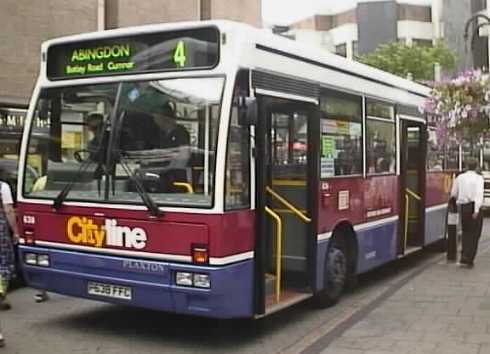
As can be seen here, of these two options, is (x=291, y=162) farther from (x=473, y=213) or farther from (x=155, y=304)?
(x=473, y=213)

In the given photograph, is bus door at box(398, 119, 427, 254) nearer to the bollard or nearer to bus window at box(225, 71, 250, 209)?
the bollard

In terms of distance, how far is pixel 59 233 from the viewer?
7016 millimetres

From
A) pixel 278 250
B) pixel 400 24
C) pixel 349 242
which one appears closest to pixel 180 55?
pixel 278 250

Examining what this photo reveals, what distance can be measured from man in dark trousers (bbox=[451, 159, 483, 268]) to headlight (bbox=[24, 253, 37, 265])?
6661 mm

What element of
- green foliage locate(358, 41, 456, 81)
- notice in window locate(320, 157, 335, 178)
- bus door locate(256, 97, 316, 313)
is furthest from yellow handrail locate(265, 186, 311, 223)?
green foliage locate(358, 41, 456, 81)

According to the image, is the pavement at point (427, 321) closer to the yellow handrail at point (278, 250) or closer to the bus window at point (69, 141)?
the yellow handrail at point (278, 250)

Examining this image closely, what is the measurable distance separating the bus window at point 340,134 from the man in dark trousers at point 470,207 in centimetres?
289

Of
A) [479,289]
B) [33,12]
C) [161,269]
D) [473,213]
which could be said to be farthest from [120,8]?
[161,269]

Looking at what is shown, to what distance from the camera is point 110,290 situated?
6.77m

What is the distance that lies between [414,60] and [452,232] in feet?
87.4

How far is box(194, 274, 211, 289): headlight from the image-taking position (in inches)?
245

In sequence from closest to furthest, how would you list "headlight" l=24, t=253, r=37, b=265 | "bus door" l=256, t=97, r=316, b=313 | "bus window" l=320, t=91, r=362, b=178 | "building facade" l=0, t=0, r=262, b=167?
"headlight" l=24, t=253, r=37, b=265 → "bus door" l=256, t=97, r=316, b=313 → "bus window" l=320, t=91, r=362, b=178 → "building facade" l=0, t=0, r=262, b=167

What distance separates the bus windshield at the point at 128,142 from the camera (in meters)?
6.41

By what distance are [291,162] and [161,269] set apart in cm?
233
